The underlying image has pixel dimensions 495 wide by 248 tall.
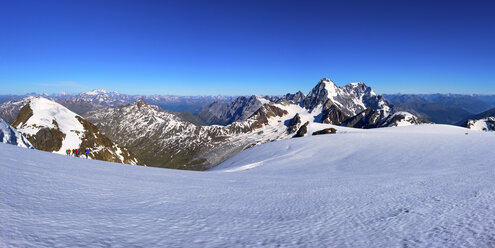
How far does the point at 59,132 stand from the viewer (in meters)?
124

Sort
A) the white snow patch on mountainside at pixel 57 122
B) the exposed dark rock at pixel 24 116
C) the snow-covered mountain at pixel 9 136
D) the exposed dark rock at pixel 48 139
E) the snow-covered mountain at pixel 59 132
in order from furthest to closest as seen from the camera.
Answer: the exposed dark rock at pixel 24 116 < the white snow patch on mountainside at pixel 57 122 < the snow-covered mountain at pixel 59 132 < the exposed dark rock at pixel 48 139 < the snow-covered mountain at pixel 9 136

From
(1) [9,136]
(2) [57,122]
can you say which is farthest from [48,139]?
(1) [9,136]

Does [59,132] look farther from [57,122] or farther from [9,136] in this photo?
[9,136]

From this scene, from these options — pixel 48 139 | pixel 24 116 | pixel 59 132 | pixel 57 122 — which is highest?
pixel 24 116

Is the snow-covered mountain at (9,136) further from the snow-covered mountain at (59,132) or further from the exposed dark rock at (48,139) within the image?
the exposed dark rock at (48,139)

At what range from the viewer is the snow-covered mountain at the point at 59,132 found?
11431 cm

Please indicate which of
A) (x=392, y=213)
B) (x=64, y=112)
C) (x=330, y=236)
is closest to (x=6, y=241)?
(x=330, y=236)

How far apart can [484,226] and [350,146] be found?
1054 inches

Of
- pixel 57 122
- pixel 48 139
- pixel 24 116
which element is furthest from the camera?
pixel 57 122

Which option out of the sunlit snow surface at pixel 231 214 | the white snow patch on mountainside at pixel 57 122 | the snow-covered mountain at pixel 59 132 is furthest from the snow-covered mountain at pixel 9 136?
the white snow patch on mountainside at pixel 57 122

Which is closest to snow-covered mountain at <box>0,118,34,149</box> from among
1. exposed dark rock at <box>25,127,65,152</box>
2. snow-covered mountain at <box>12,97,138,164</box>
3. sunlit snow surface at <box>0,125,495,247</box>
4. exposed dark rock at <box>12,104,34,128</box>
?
sunlit snow surface at <box>0,125,495,247</box>

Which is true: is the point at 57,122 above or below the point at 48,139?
above

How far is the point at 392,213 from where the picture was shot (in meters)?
5.96

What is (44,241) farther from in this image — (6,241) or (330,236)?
(330,236)
